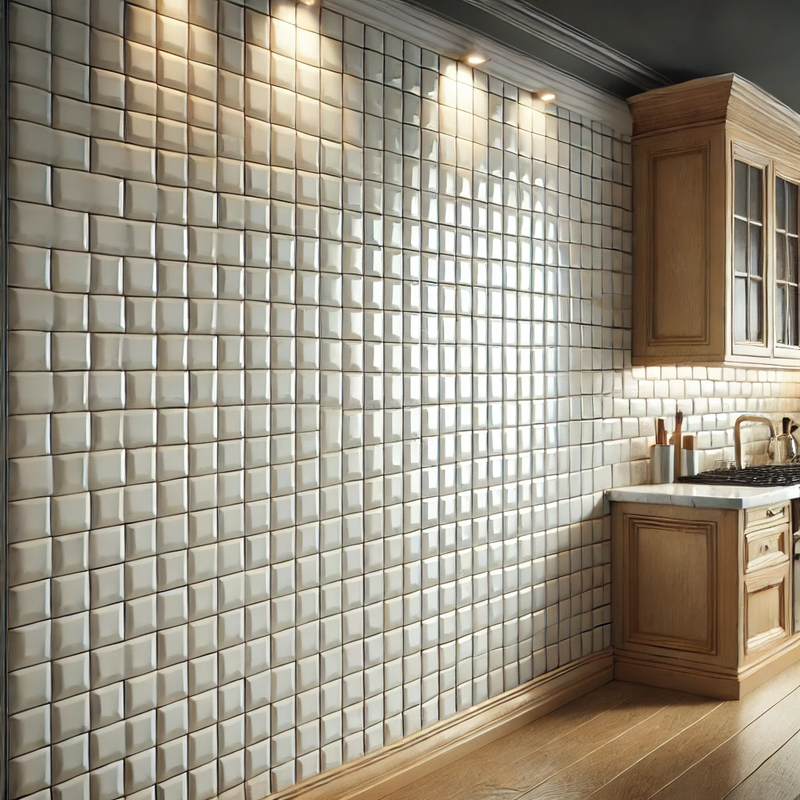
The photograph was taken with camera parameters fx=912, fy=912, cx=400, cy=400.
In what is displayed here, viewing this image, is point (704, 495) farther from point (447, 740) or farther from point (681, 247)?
point (447, 740)

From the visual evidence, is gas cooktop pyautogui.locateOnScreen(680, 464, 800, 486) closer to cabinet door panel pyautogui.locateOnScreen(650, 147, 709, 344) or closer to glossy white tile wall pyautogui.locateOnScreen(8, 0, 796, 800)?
cabinet door panel pyautogui.locateOnScreen(650, 147, 709, 344)

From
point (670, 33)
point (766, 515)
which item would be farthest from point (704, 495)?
point (670, 33)

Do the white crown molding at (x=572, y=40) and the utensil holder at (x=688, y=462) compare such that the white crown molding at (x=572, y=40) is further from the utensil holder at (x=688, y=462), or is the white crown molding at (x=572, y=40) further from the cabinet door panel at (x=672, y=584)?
the cabinet door panel at (x=672, y=584)

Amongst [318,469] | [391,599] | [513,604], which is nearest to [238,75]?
[318,469]

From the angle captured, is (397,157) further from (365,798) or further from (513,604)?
(365,798)

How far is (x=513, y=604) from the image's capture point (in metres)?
3.34

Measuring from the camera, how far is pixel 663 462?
4039mm

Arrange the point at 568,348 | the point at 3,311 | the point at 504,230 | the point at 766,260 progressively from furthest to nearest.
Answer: the point at 766,260
the point at 568,348
the point at 504,230
the point at 3,311

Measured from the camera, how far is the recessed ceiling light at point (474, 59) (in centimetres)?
307

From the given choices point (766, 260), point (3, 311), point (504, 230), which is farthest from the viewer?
point (766, 260)

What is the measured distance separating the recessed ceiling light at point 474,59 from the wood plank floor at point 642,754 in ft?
7.68

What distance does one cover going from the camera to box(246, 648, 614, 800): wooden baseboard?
8.59 ft

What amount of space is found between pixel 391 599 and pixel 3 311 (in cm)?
148

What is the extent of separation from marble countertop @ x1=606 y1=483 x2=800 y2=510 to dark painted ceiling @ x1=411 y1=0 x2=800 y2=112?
1.68 meters
